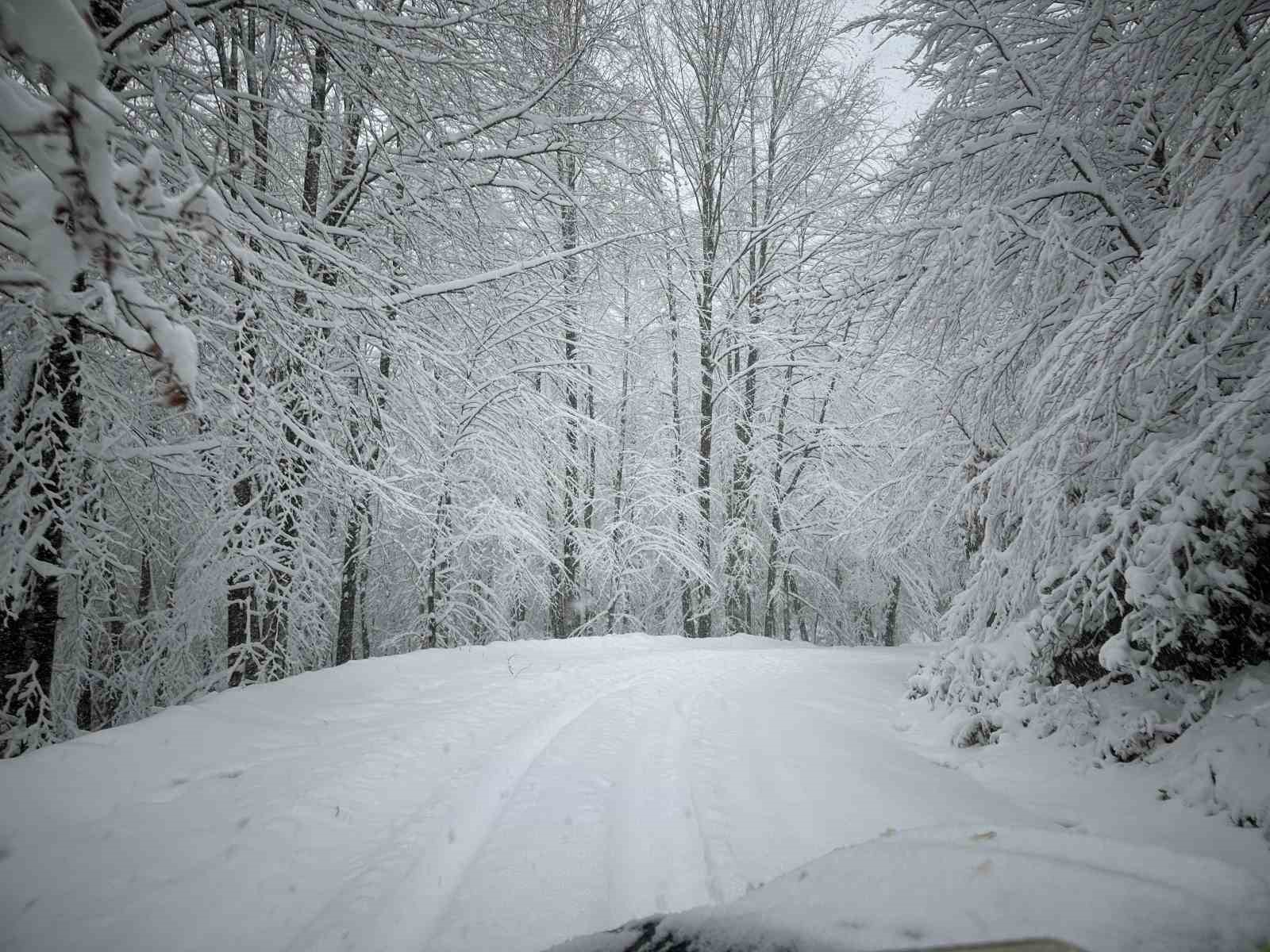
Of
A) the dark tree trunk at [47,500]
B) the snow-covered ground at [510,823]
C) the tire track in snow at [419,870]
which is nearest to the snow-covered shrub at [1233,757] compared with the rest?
the snow-covered ground at [510,823]

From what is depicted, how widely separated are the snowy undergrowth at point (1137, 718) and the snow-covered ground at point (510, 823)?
0.13 metres

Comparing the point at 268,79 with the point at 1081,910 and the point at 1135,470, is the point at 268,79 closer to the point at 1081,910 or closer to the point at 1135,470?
the point at 1081,910

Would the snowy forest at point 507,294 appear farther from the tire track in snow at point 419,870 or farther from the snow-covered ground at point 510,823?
the tire track in snow at point 419,870

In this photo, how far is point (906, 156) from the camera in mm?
4754

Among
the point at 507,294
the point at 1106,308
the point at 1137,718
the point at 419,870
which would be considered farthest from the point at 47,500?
the point at 1137,718

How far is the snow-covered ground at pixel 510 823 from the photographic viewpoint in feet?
4.68

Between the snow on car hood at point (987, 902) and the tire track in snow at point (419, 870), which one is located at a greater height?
the snow on car hood at point (987, 902)

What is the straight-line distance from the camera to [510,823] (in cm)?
254

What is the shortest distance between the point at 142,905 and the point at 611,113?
222 inches

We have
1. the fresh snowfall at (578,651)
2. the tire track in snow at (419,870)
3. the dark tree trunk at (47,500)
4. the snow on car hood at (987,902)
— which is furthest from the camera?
the dark tree trunk at (47,500)

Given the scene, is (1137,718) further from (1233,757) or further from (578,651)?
(578,651)

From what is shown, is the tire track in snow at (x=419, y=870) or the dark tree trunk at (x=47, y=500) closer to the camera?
the tire track in snow at (x=419, y=870)

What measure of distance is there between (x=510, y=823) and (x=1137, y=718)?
3.80 m

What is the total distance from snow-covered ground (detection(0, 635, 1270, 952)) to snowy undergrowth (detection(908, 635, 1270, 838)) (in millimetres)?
131
